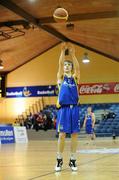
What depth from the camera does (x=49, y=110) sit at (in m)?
31.3

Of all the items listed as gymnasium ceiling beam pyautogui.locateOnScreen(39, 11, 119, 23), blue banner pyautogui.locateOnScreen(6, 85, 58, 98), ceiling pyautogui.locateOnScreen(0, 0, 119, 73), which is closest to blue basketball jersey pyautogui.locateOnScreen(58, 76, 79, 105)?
ceiling pyautogui.locateOnScreen(0, 0, 119, 73)

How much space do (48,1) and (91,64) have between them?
1340 cm

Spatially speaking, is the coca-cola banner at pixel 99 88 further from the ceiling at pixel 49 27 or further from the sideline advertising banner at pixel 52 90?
the ceiling at pixel 49 27

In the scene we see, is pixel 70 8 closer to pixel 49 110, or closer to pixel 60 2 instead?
pixel 60 2

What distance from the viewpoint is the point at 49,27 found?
23906mm

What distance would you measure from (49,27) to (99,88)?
8754 millimetres

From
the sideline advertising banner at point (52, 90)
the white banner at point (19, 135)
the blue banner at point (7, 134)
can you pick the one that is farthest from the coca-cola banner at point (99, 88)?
the blue banner at point (7, 134)

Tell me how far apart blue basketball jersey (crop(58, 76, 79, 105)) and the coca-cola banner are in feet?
80.0

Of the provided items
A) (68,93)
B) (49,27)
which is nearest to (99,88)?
(49,27)

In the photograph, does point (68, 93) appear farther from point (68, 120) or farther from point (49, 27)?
point (49, 27)

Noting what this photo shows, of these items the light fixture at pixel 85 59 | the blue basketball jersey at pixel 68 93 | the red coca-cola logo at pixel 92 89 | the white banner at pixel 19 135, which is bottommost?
the white banner at pixel 19 135

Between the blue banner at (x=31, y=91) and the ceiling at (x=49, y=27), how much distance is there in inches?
70.8

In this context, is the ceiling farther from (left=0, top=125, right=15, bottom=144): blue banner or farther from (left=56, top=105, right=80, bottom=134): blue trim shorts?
(left=56, top=105, right=80, bottom=134): blue trim shorts

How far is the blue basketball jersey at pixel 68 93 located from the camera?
6430 millimetres
